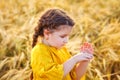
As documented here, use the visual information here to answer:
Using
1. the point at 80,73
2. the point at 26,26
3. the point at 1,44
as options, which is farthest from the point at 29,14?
the point at 80,73

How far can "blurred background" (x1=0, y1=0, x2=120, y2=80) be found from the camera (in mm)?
3287

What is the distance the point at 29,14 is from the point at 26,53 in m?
1.18

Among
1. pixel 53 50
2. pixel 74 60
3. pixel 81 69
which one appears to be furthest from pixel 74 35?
pixel 74 60

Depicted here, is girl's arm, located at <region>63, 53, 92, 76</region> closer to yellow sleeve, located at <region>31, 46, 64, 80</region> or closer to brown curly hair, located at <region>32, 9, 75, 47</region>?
yellow sleeve, located at <region>31, 46, 64, 80</region>

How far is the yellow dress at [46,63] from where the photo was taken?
234 centimetres

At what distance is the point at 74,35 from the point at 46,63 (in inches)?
62.1

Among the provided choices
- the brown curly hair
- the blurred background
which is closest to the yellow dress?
the brown curly hair

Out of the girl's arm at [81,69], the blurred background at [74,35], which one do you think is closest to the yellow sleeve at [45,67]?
the girl's arm at [81,69]

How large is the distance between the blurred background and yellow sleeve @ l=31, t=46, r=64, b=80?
709mm

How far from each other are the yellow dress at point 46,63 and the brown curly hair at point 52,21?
0.10 metres

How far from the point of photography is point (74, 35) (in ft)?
12.8

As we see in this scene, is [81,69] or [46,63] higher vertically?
[46,63]

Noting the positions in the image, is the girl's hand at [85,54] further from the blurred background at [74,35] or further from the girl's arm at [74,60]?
the blurred background at [74,35]

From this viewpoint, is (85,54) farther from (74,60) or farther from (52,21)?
(52,21)
